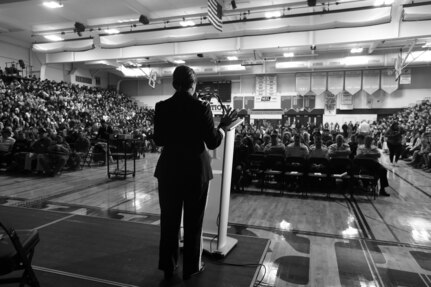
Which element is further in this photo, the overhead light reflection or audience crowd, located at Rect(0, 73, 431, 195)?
audience crowd, located at Rect(0, 73, 431, 195)

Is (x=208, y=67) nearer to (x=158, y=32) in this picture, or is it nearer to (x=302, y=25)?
→ (x=158, y=32)

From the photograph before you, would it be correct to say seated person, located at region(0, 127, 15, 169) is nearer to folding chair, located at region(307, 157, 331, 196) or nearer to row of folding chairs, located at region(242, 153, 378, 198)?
row of folding chairs, located at region(242, 153, 378, 198)

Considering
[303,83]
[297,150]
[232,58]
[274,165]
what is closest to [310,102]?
[303,83]

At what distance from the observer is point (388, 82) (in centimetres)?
1800

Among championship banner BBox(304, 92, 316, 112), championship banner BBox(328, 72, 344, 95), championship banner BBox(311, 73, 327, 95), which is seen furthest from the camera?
championship banner BBox(304, 92, 316, 112)

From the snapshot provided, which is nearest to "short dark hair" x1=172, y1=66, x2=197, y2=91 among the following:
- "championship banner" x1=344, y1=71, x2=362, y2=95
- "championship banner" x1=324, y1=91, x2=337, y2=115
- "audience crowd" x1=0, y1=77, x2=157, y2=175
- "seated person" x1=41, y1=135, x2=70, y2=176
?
"audience crowd" x1=0, y1=77, x2=157, y2=175

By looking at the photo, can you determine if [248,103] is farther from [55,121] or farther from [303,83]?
[55,121]

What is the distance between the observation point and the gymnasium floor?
2607 mm

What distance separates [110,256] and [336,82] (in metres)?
19.0

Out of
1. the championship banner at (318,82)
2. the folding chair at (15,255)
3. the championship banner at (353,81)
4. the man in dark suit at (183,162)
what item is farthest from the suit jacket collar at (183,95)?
the championship banner at (353,81)

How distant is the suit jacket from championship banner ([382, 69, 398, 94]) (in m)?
19.3

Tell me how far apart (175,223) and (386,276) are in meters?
1.89

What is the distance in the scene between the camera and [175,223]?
2.01 m

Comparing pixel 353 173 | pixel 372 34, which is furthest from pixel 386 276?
pixel 372 34
